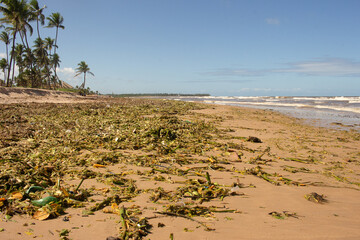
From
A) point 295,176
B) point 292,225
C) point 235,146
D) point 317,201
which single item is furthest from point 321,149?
point 292,225

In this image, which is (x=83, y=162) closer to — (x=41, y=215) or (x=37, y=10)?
(x=41, y=215)

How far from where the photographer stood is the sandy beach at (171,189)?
7.76 ft

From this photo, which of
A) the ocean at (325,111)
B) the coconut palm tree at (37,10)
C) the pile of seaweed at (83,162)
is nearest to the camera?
the pile of seaweed at (83,162)

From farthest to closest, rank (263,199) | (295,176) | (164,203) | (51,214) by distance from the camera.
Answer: (295,176) < (263,199) < (164,203) < (51,214)

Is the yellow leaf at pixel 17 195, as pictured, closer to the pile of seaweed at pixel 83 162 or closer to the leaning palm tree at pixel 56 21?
the pile of seaweed at pixel 83 162

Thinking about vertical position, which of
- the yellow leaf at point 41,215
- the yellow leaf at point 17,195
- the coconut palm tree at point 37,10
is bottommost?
the yellow leaf at point 41,215

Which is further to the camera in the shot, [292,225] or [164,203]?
[164,203]

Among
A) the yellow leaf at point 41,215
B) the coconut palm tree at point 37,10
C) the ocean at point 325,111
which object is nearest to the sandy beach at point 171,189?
the yellow leaf at point 41,215

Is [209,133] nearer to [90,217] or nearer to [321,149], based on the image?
[321,149]

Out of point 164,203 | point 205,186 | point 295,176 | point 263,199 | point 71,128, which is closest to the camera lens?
point 164,203

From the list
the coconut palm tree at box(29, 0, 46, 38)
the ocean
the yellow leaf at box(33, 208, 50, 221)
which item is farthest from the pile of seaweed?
the coconut palm tree at box(29, 0, 46, 38)

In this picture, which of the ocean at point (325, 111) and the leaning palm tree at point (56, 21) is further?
the leaning palm tree at point (56, 21)

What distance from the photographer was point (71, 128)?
7336 mm

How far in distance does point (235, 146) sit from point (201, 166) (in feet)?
6.35
